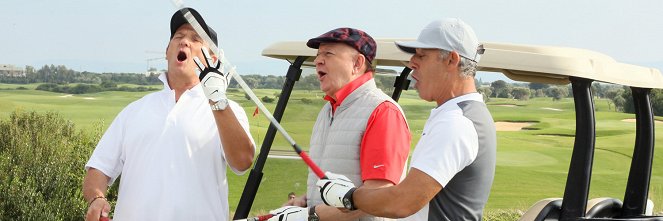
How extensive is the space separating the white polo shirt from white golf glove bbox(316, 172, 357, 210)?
63 cm

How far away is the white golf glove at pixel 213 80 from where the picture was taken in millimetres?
3148

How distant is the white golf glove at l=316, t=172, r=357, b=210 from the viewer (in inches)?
112

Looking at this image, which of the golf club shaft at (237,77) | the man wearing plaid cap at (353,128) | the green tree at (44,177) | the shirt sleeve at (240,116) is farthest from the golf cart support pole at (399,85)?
the green tree at (44,177)

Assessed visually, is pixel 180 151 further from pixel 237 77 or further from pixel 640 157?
pixel 640 157

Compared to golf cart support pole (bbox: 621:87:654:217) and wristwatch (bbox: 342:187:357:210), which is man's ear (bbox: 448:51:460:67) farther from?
golf cart support pole (bbox: 621:87:654:217)

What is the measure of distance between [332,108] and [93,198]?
101 cm

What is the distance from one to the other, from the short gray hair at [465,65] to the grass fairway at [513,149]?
573 millimetres

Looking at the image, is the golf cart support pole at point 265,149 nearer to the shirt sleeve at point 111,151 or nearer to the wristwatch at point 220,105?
the shirt sleeve at point 111,151

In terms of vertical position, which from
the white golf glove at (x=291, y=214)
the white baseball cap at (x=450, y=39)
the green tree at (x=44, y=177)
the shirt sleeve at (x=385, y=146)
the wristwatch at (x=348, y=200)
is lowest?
the green tree at (x=44, y=177)

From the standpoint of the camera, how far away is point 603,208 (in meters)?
3.69

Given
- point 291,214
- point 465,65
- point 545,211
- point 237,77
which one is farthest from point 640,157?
point 237,77

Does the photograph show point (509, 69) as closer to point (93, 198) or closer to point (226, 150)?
point (226, 150)

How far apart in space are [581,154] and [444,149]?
82 cm

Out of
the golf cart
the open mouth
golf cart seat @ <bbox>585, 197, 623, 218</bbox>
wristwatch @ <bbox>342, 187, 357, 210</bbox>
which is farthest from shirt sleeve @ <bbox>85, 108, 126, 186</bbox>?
golf cart seat @ <bbox>585, 197, 623, 218</bbox>
